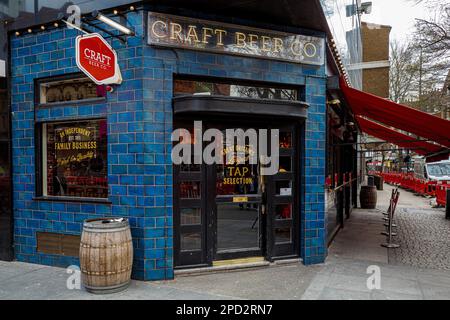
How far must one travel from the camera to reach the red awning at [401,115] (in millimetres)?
7020

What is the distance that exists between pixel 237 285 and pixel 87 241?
2172mm

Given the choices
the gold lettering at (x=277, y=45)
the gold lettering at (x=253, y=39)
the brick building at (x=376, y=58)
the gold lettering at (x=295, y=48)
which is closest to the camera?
the gold lettering at (x=253, y=39)

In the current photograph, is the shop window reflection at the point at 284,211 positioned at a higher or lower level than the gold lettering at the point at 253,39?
lower

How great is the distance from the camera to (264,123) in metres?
6.22

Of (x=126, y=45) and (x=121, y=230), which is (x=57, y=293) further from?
(x=126, y=45)

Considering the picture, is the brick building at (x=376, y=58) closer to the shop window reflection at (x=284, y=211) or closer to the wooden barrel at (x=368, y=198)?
the wooden barrel at (x=368, y=198)

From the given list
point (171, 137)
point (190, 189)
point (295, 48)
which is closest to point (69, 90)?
point (171, 137)

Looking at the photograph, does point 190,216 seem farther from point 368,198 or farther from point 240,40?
point 368,198

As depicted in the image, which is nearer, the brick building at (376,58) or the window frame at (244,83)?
the window frame at (244,83)

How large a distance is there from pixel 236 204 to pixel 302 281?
1.58m

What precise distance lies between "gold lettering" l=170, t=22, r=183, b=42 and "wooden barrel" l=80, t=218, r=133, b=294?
9.35ft

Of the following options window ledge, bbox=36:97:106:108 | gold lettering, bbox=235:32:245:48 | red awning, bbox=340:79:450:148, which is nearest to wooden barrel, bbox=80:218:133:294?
window ledge, bbox=36:97:106:108

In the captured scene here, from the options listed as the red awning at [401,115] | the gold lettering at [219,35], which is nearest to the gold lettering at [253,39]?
the gold lettering at [219,35]

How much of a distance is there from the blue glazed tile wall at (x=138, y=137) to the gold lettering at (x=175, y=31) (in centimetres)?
21
